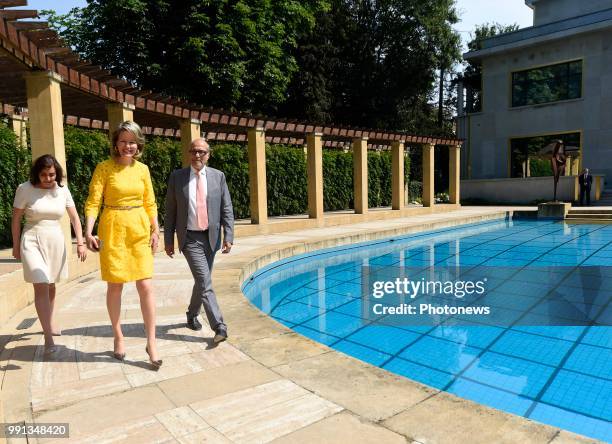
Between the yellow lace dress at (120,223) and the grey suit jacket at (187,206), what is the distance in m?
0.44

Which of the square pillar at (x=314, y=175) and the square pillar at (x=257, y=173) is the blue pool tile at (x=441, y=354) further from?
the square pillar at (x=314, y=175)

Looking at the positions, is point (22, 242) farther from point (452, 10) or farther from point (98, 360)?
point (452, 10)

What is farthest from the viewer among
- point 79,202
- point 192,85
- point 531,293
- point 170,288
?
point 192,85

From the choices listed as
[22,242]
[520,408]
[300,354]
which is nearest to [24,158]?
[22,242]

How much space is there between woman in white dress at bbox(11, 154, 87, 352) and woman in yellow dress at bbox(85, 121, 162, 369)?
40 centimetres

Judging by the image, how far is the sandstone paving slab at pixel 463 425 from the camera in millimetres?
2209

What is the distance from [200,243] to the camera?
12.1 feet

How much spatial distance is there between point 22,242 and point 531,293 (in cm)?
632

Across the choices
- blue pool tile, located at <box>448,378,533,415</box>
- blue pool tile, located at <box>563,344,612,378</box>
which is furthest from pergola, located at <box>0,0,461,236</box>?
blue pool tile, located at <box>563,344,612,378</box>

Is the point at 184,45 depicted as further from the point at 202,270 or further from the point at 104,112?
the point at 202,270

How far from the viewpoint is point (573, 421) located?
3.24 meters

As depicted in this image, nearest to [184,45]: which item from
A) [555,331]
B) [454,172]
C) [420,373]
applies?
[454,172]

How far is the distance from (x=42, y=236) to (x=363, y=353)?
310cm

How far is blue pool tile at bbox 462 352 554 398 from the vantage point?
3.75 meters
